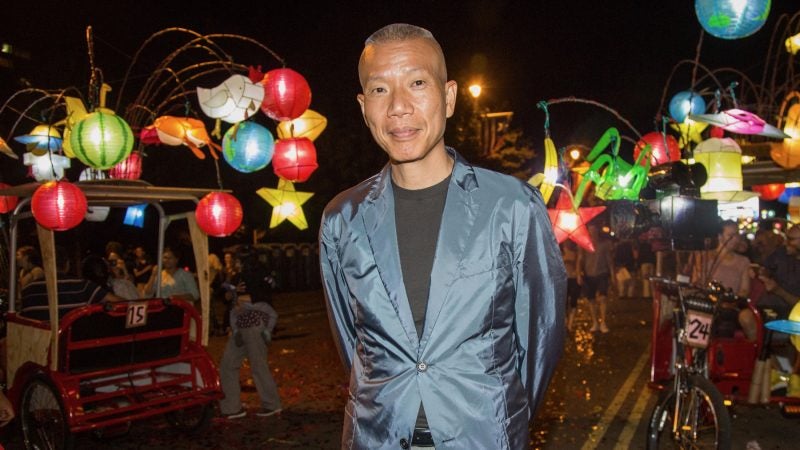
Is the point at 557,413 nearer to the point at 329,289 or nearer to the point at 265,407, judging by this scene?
the point at 265,407

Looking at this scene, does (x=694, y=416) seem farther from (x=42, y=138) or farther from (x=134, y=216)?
(x=42, y=138)

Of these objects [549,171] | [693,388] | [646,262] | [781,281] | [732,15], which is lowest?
[693,388]

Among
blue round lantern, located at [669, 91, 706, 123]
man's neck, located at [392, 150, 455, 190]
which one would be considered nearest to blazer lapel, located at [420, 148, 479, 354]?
man's neck, located at [392, 150, 455, 190]

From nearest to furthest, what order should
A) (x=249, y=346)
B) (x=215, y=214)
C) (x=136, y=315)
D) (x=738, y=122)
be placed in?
(x=738, y=122) < (x=136, y=315) < (x=215, y=214) < (x=249, y=346)

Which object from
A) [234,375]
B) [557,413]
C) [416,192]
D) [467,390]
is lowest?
[557,413]

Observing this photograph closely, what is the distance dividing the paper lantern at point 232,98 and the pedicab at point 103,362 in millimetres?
954

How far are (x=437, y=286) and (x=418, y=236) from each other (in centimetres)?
24

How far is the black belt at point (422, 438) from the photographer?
229 centimetres

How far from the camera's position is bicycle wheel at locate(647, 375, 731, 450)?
511 cm

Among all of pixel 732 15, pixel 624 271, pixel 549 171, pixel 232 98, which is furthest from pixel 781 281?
pixel 624 271

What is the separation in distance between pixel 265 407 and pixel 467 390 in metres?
6.07

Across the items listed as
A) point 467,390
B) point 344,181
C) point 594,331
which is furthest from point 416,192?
point 344,181

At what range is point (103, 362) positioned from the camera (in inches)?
252

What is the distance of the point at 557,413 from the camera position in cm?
755
